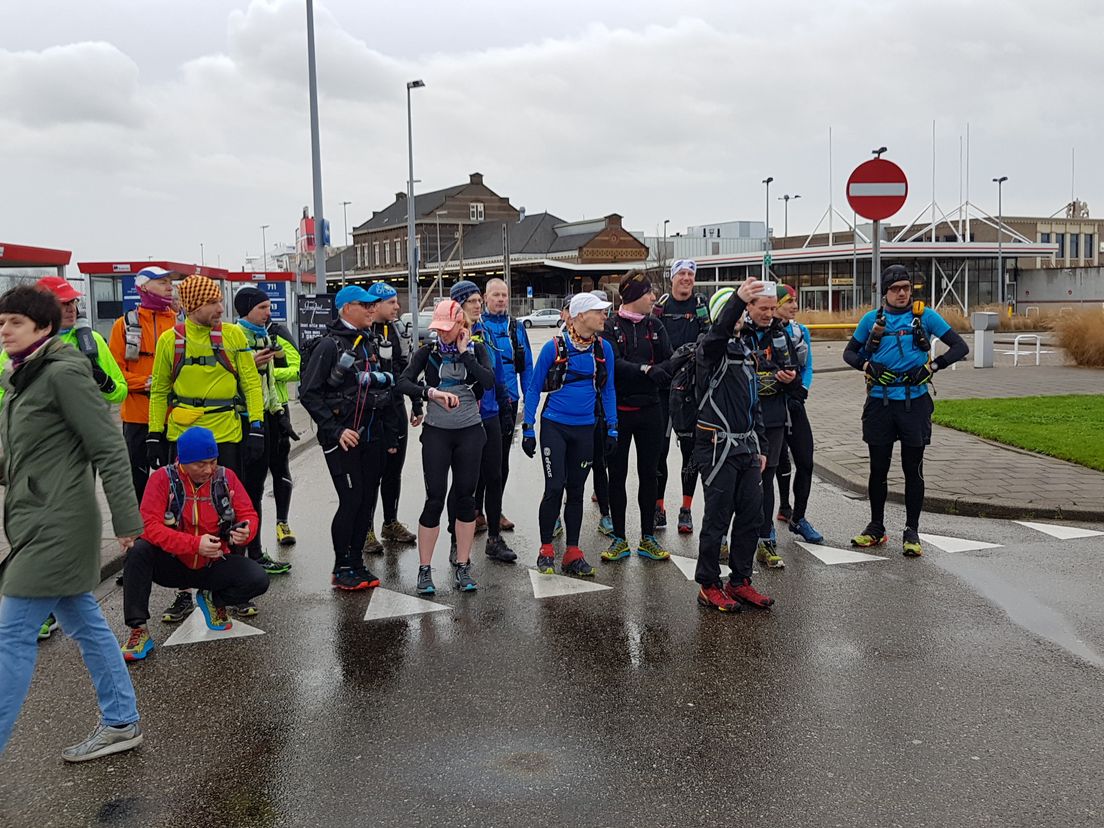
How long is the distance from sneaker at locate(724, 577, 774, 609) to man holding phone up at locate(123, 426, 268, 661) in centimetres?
275

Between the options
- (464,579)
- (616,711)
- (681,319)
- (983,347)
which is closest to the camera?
(616,711)

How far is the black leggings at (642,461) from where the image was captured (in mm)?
6996

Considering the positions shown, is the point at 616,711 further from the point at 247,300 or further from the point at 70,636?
the point at 247,300

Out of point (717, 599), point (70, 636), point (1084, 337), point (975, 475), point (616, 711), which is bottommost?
point (616, 711)

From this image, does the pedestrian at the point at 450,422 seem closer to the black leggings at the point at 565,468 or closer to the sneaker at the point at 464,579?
the sneaker at the point at 464,579

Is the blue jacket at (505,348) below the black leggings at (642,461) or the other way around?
the other way around

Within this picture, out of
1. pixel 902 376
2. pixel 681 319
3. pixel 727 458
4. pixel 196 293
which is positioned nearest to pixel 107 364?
pixel 196 293

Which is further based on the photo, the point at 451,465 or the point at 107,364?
the point at 451,465

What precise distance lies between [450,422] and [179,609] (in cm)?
198

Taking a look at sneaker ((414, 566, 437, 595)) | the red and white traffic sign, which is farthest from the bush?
sneaker ((414, 566, 437, 595))

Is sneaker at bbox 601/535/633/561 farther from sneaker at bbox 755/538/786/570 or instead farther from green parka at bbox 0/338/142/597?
green parka at bbox 0/338/142/597

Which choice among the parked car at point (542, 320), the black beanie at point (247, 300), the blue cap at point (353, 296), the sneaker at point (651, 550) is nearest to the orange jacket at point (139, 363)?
the black beanie at point (247, 300)

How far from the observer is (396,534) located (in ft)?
25.1

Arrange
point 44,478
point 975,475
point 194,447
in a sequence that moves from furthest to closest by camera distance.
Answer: point 975,475
point 194,447
point 44,478
